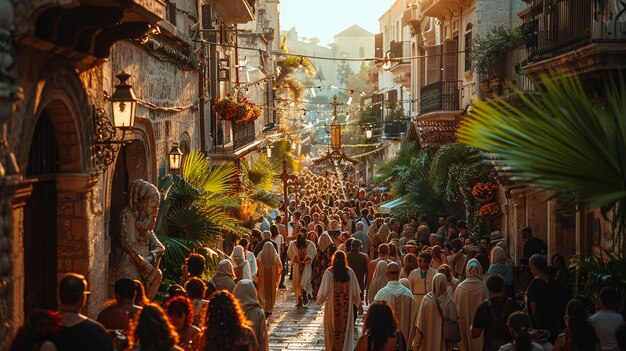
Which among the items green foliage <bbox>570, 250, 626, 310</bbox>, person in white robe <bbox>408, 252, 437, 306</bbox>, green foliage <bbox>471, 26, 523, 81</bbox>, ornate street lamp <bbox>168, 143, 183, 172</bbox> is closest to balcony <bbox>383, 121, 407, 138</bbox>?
green foliage <bbox>471, 26, 523, 81</bbox>

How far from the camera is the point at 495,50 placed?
23484mm

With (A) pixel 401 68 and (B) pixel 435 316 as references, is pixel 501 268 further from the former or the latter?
(A) pixel 401 68

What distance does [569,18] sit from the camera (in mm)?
15719

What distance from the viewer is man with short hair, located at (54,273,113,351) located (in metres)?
7.03

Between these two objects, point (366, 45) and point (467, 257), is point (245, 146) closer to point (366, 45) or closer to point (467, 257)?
point (467, 257)

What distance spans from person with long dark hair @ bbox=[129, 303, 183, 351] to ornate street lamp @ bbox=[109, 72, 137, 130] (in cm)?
483

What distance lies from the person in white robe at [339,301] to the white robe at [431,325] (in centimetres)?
149

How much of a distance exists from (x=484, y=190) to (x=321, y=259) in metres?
4.93

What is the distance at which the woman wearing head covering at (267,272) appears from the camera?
59.5 ft

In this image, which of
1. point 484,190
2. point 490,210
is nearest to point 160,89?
point 484,190

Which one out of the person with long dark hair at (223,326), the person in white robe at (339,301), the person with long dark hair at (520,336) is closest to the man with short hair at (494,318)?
the person with long dark hair at (520,336)

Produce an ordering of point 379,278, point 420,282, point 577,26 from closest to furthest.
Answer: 1. point 420,282
2. point 577,26
3. point 379,278

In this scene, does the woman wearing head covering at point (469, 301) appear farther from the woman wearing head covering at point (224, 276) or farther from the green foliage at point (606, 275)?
the woman wearing head covering at point (224, 276)

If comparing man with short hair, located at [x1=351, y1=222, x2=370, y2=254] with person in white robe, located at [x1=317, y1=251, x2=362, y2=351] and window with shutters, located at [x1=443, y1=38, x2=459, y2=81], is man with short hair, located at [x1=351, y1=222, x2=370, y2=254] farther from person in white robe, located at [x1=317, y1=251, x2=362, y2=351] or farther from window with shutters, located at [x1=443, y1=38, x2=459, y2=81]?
window with shutters, located at [x1=443, y1=38, x2=459, y2=81]
